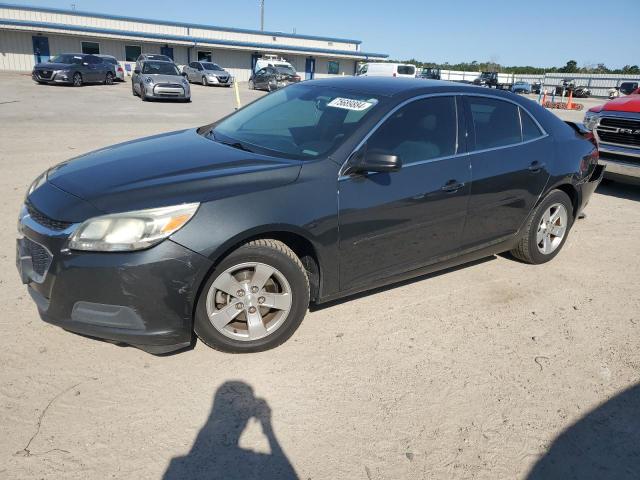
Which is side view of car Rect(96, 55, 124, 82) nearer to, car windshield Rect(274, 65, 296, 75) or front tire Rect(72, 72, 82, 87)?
front tire Rect(72, 72, 82, 87)

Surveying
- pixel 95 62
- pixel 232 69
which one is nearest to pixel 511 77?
pixel 232 69

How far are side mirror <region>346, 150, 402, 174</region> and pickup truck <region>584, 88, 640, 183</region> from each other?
5791mm

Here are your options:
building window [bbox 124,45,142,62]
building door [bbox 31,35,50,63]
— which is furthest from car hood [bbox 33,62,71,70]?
building window [bbox 124,45,142,62]

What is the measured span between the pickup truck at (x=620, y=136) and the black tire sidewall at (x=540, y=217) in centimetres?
322

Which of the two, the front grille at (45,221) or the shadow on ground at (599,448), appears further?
the front grille at (45,221)

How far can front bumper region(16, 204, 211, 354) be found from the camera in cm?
272

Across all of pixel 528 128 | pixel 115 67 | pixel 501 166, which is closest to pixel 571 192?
pixel 528 128

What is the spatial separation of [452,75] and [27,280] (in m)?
53.3

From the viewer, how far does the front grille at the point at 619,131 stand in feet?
24.5

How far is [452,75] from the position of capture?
5134 centimetres

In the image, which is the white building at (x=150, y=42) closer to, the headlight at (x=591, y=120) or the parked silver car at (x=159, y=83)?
the parked silver car at (x=159, y=83)

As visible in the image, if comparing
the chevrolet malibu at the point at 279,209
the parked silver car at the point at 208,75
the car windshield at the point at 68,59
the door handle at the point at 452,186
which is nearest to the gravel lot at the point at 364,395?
the chevrolet malibu at the point at 279,209

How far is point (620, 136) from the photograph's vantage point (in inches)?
302

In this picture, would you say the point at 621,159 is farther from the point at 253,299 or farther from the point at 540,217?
the point at 253,299
